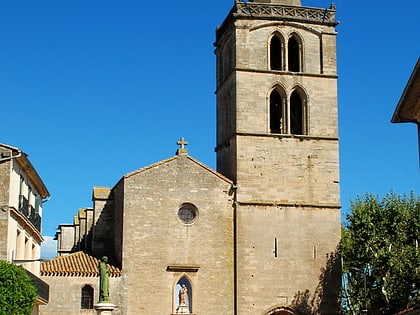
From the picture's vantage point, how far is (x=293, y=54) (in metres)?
38.8

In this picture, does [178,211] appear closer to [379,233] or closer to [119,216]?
[119,216]

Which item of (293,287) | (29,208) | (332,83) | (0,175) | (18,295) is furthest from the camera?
(332,83)

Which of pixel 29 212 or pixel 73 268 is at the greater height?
pixel 29 212

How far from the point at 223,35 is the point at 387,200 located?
1103cm

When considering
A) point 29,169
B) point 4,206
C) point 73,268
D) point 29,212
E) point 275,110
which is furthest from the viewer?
point 275,110

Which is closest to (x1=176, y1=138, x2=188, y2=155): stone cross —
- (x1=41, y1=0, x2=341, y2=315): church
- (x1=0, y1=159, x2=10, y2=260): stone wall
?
(x1=41, y1=0, x2=341, y2=315): church

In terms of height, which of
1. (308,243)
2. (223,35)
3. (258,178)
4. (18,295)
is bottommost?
(18,295)

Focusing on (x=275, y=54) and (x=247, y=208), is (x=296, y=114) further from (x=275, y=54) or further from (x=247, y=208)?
(x=247, y=208)

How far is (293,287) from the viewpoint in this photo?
35.5 meters

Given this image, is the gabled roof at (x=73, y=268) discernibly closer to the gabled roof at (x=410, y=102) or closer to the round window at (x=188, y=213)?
the round window at (x=188, y=213)

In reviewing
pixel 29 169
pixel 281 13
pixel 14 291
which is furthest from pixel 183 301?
pixel 281 13

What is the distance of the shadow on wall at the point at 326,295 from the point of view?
3538 cm

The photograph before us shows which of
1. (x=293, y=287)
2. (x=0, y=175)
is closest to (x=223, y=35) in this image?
(x=293, y=287)

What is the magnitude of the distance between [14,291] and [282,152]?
56.5 ft
